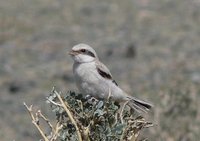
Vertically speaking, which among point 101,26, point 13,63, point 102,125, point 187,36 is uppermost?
point 101,26

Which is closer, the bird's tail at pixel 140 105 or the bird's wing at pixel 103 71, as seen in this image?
the bird's tail at pixel 140 105

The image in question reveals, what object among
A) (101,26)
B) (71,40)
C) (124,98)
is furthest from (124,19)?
(124,98)

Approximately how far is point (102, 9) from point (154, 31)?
395cm

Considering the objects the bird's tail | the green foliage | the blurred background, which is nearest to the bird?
the bird's tail

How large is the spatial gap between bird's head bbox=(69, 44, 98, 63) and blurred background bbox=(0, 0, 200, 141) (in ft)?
27.7

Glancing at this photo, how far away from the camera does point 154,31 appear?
96.6 feet

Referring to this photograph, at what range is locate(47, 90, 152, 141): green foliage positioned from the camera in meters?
4.18

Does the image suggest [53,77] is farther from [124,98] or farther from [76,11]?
[124,98]

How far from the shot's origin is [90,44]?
27.2 m

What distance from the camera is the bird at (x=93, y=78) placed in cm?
605

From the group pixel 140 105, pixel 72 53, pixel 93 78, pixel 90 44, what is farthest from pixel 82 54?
pixel 90 44

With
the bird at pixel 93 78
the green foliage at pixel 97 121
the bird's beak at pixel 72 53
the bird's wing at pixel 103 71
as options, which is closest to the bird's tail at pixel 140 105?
the bird at pixel 93 78

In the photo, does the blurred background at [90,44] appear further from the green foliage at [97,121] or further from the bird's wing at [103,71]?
the green foliage at [97,121]

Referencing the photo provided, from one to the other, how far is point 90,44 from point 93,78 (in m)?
20.8
